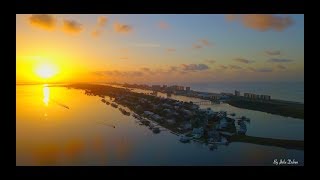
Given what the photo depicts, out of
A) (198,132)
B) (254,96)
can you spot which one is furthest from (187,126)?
(254,96)

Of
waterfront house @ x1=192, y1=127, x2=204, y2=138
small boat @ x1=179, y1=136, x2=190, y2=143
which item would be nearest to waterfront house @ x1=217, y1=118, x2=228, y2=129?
waterfront house @ x1=192, y1=127, x2=204, y2=138

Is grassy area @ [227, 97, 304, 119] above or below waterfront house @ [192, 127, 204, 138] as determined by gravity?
above

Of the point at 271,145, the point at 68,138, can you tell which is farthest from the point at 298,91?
the point at 68,138

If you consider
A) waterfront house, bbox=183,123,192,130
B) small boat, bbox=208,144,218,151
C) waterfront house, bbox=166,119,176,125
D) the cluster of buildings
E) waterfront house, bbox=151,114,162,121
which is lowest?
small boat, bbox=208,144,218,151

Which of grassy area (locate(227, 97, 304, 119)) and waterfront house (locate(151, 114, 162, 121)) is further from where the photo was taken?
waterfront house (locate(151, 114, 162, 121))

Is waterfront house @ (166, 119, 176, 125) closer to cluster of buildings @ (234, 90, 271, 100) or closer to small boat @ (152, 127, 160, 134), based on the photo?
small boat @ (152, 127, 160, 134)

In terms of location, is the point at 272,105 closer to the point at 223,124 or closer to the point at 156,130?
the point at 223,124
